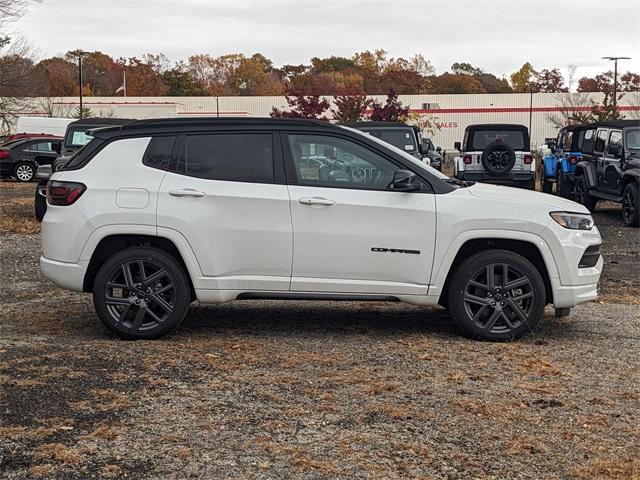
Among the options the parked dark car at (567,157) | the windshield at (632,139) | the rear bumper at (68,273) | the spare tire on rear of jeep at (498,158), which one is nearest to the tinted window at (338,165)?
the rear bumper at (68,273)

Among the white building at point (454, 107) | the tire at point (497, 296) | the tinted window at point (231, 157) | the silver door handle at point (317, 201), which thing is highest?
the white building at point (454, 107)

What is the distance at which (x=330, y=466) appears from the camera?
430cm

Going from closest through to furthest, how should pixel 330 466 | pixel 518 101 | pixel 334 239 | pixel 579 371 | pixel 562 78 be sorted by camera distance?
pixel 330 466, pixel 579 371, pixel 334 239, pixel 518 101, pixel 562 78

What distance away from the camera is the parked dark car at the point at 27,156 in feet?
112

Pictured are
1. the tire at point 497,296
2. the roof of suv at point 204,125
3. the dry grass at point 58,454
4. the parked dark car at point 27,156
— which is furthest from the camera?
the parked dark car at point 27,156

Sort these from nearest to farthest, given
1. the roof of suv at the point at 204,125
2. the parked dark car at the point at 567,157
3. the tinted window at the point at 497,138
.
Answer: the roof of suv at the point at 204,125
the parked dark car at the point at 567,157
the tinted window at the point at 497,138

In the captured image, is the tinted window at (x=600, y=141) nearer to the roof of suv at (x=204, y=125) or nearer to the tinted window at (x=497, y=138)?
the tinted window at (x=497, y=138)

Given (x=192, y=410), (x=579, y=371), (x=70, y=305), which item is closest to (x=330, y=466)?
(x=192, y=410)

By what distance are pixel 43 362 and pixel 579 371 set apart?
145 inches

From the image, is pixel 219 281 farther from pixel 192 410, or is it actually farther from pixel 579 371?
pixel 579 371

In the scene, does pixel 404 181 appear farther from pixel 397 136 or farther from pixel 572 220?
pixel 397 136

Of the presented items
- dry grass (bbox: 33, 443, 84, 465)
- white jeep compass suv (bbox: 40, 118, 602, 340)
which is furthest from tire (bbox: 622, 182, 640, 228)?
dry grass (bbox: 33, 443, 84, 465)

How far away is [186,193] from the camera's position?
22.8 ft

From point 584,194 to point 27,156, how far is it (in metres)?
22.5
